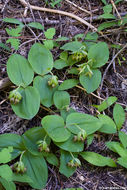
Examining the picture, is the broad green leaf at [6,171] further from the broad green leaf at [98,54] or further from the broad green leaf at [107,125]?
the broad green leaf at [98,54]

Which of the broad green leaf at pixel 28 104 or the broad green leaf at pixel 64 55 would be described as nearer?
the broad green leaf at pixel 28 104

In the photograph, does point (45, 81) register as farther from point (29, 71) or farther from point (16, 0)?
point (16, 0)

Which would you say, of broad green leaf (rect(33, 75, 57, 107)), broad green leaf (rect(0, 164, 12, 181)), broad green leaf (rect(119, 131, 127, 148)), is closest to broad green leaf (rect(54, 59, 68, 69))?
broad green leaf (rect(33, 75, 57, 107))

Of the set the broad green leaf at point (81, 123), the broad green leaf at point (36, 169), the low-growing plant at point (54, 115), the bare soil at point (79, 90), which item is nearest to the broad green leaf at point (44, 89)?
the low-growing plant at point (54, 115)

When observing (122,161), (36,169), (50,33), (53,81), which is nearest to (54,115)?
(53,81)

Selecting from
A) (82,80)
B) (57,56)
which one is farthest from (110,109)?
(57,56)

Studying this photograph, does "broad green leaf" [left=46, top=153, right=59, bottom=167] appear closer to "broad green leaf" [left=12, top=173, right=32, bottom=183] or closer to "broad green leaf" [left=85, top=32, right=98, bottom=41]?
"broad green leaf" [left=12, top=173, right=32, bottom=183]
